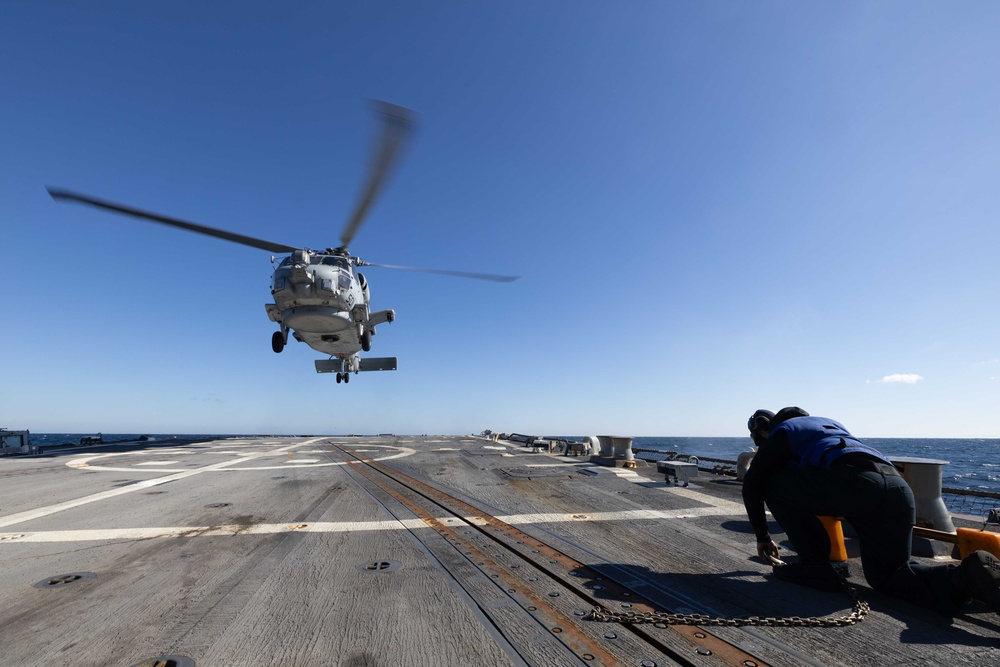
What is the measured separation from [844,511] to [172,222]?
1821 centimetres

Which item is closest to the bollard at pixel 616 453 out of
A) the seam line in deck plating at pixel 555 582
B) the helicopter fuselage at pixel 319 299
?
the seam line in deck plating at pixel 555 582

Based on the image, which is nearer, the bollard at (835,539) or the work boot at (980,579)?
the work boot at (980,579)

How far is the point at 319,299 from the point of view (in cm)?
1808

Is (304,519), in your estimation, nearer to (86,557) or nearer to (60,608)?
(86,557)

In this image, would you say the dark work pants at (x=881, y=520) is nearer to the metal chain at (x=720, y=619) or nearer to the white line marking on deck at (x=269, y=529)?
the metal chain at (x=720, y=619)

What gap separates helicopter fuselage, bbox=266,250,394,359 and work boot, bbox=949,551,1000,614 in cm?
1883

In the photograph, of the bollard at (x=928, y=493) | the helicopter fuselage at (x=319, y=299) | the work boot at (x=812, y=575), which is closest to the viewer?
the work boot at (x=812, y=575)


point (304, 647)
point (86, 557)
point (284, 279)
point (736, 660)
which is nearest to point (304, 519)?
point (86, 557)

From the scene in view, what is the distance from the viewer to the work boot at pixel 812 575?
3670mm

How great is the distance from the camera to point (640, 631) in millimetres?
2869

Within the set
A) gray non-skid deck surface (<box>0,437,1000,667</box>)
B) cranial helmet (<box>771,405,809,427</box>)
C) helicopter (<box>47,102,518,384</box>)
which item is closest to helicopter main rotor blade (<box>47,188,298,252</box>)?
helicopter (<box>47,102,518,384</box>)

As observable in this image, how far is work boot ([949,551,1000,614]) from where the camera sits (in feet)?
9.24

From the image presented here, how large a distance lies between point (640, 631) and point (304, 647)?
234 centimetres

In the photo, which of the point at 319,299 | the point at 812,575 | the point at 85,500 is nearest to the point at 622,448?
the point at 812,575
